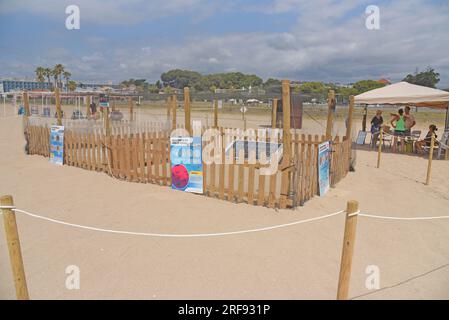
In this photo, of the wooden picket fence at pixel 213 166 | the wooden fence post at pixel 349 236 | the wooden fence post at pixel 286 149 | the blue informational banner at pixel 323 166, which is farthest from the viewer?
the blue informational banner at pixel 323 166

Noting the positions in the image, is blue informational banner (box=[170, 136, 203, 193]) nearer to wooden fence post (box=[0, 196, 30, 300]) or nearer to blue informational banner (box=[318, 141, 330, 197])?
blue informational banner (box=[318, 141, 330, 197])

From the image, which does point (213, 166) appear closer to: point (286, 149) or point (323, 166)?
point (286, 149)

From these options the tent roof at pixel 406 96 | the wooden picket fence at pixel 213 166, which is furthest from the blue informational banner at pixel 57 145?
the tent roof at pixel 406 96

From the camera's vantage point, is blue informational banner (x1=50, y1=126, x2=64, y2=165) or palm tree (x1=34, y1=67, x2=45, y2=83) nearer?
blue informational banner (x1=50, y1=126, x2=64, y2=165)

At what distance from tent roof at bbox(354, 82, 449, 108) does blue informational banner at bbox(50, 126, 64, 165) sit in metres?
10.8

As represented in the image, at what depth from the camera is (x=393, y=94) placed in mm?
12438

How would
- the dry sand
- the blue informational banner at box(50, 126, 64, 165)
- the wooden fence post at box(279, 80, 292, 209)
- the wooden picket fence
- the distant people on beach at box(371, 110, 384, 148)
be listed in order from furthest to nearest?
the distant people on beach at box(371, 110, 384, 148), the blue informational banner at box(50, 126, 64, 165), the wooden picket fence, the wooden fence post at box(279, 80, 292, 209), the dry sand

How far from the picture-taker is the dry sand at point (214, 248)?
10.6ft

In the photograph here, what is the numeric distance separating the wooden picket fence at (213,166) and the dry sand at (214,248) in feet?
0.88

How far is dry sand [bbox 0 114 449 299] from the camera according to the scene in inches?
128

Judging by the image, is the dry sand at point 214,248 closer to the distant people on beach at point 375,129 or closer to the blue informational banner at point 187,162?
A: the blue informational banner at point 187,162

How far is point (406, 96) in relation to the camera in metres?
11.9

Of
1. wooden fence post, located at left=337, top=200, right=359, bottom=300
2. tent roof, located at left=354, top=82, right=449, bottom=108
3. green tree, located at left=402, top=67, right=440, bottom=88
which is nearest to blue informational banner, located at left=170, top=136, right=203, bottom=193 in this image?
wooden fence post, located at left=337, top=200, right=359, bottom=300
